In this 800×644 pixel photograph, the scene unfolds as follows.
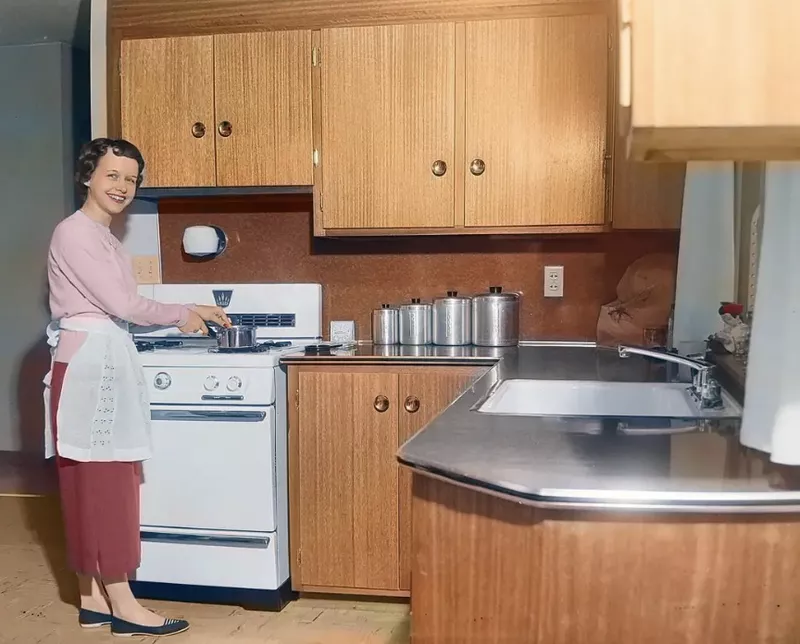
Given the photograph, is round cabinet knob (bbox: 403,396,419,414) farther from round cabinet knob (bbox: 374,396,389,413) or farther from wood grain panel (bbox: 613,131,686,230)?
wood grain panel (bbox: 613,131,686,230)

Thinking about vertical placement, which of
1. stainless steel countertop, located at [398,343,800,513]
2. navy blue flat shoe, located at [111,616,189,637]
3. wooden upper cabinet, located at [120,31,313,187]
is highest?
wooden upper cabinet, located at [120,31,313,187]

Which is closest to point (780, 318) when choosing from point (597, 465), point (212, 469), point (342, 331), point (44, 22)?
point (597, 465)

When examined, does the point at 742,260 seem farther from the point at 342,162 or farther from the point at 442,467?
the point at 442,467

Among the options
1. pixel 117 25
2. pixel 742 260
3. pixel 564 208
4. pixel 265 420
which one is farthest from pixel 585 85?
pixel 117 25

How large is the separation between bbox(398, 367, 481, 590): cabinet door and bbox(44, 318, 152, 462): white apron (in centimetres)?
79

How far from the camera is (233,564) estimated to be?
2.54 metres

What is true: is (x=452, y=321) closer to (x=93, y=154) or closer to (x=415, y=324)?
(x=415, y=324)

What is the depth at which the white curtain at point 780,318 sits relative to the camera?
3.22 ft

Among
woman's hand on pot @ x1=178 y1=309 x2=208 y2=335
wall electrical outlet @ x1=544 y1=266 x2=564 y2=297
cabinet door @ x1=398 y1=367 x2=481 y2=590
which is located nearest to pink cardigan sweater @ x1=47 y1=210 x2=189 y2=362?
woman's hand on pot @ x1=178 y1=309 x2=208 y2=335

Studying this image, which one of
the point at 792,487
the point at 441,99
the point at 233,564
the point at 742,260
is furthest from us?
the point at 441,99

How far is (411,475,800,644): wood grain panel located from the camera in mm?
954

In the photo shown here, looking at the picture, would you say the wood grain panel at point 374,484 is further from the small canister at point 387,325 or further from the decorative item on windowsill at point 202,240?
the decorative item on windowsill at point 202,240

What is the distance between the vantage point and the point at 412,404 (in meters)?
2.54

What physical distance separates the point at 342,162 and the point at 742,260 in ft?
4.46
